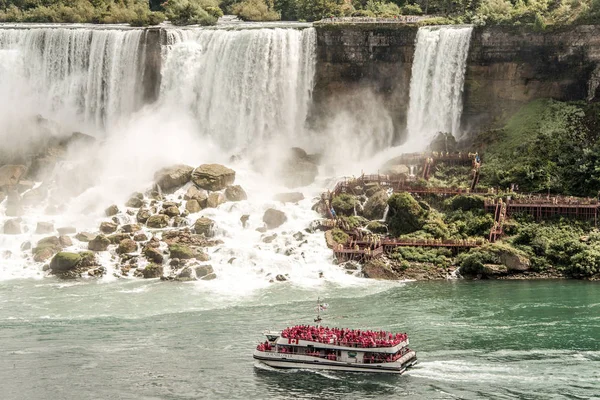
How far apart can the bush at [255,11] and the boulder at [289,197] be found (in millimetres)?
38421

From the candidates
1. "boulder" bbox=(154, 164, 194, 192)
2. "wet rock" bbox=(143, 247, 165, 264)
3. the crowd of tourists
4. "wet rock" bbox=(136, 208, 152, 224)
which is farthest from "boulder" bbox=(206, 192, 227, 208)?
the crowd of tourists

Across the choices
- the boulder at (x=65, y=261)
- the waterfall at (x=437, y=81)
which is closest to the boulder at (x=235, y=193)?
the boulder at (x=65, y=261)

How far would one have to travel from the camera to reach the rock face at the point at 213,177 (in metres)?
88.9

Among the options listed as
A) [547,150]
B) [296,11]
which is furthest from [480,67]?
[296,11]

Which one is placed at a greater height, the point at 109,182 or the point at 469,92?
the point at 469,92

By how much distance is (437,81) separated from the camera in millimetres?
95188

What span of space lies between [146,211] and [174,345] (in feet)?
86.5

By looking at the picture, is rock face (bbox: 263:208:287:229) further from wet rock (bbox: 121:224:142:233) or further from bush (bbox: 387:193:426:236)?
wet rock (bbox: 121:224:142:233)

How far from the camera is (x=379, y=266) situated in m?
76.6

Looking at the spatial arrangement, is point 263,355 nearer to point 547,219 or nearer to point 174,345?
point 174,345

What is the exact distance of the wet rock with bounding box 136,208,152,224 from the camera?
279 ft

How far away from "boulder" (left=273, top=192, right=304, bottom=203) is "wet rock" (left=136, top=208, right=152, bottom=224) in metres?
9.74

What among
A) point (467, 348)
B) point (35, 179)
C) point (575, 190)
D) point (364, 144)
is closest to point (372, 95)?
point (364, 144)

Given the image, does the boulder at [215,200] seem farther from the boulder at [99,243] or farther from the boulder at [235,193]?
the boulder at [99,243]
